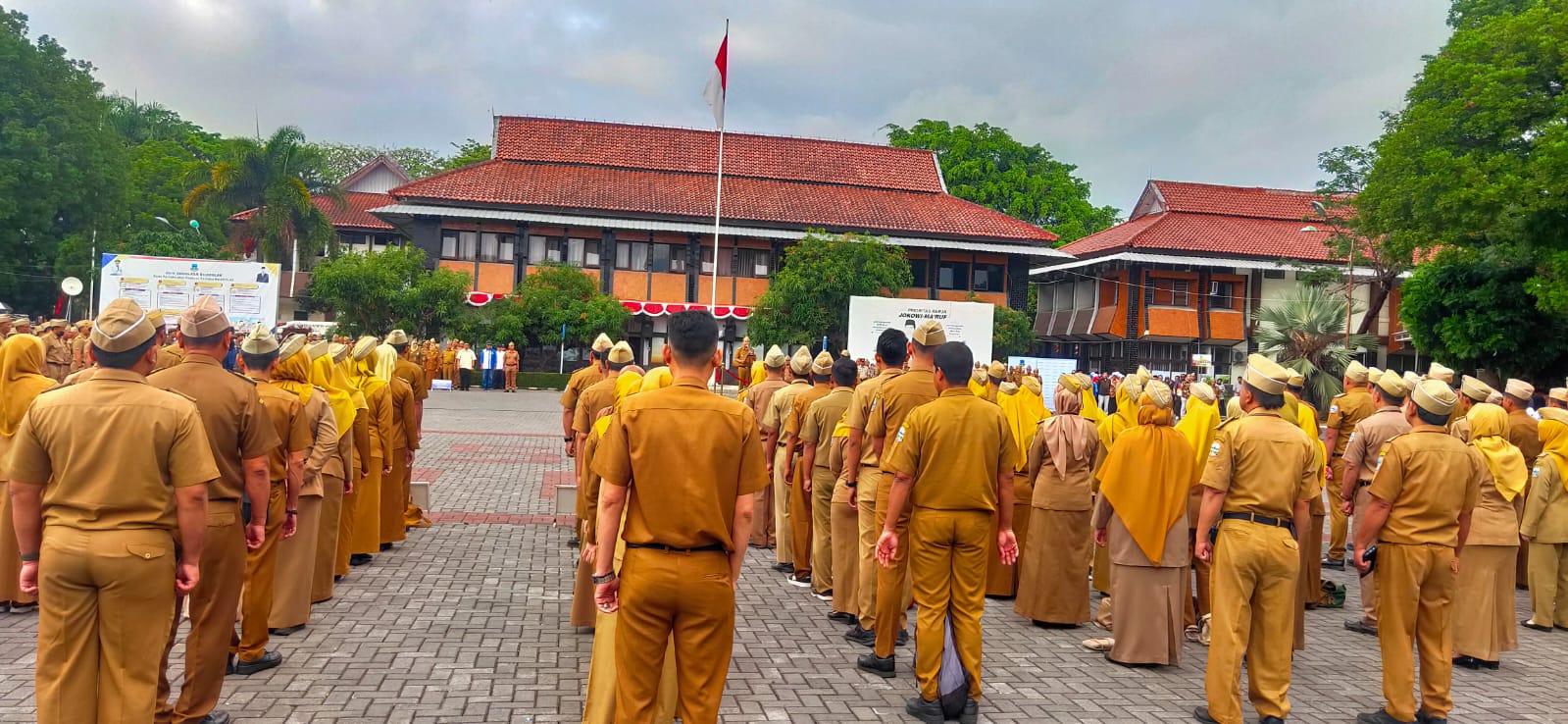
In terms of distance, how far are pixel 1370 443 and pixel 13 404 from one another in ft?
28.6

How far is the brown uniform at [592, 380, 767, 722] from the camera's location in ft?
11.6

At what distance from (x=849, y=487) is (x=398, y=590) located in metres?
3.43

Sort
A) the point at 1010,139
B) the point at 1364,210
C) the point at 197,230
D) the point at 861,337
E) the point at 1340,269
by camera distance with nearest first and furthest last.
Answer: the point at 1364,210, the point at 861,337, the point at 1340,269, the point at 197,230, the point at 1010,139

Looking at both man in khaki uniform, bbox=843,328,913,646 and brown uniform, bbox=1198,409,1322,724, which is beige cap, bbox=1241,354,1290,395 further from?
man in khaki uniform, bbox=843,328,913,646

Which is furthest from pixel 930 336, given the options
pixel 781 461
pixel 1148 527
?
pixel 781 461

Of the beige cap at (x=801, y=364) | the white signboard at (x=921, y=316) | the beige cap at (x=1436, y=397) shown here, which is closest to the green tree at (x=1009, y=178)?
the white signboard at (x=921, y=316)

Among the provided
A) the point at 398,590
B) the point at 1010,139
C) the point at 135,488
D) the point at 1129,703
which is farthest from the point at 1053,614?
the point at 1010,139

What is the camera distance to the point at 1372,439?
6.71 metres

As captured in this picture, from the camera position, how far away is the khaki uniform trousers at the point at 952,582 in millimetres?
4965

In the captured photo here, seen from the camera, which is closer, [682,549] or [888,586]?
[682,549]

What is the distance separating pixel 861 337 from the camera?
1054 inches

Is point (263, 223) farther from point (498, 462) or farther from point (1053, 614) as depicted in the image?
point (1053, 614)

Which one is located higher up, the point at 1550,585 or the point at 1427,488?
the point at 1427,488

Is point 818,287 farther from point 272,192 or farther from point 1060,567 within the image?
point 1060,567
